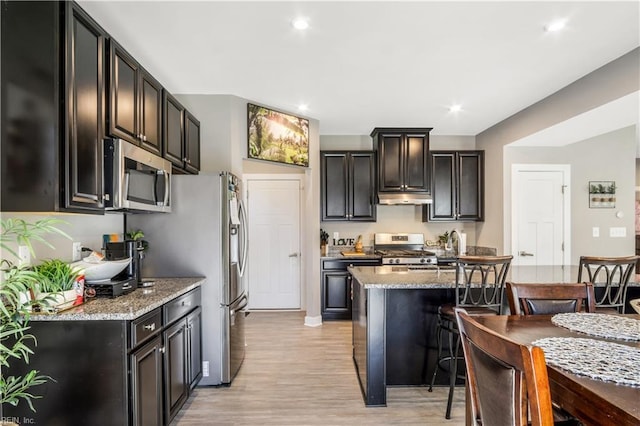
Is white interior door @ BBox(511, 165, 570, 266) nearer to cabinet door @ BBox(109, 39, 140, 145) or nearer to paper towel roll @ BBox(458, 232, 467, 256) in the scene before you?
paper towel roll @ BBox(458, 232, 467, 256)

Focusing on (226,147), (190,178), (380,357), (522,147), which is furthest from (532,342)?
(522,147)

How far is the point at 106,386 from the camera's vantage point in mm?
1719

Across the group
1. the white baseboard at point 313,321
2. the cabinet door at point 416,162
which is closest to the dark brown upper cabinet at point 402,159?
the cabinet door at point 416,162

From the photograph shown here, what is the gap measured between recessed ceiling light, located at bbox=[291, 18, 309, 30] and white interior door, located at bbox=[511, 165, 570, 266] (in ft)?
11.5

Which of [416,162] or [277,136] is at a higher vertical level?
[277,136]

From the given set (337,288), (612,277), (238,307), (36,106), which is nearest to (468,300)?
(612,277)

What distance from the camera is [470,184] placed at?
5.11 m

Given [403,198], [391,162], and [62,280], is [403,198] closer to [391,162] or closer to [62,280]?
[391,162]

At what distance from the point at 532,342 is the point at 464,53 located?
2.20 metres

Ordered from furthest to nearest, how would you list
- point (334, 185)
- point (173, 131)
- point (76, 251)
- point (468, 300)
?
point (334, 185) < point (173, 131) < point (468, 300) < point (76, 251)

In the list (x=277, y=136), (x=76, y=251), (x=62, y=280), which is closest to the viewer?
(x=62, y=280)

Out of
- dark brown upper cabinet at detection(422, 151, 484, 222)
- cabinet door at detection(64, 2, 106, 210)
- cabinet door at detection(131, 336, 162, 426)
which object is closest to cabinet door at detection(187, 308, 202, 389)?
cabinet door at detection(131, 336, 162, 426)

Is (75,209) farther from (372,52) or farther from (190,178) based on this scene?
(372,52)

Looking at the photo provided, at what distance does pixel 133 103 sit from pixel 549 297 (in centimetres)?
281
